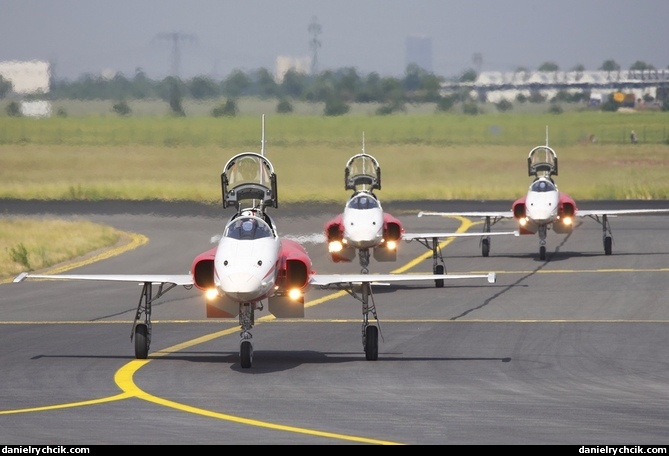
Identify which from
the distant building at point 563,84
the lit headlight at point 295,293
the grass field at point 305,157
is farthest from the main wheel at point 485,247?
the distant building at point 563,84

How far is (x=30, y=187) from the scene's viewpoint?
230ft

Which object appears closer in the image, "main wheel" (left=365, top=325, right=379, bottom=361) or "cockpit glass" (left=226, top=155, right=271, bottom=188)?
"main wheel" (left=365, top=325, right=379, bottom=361)

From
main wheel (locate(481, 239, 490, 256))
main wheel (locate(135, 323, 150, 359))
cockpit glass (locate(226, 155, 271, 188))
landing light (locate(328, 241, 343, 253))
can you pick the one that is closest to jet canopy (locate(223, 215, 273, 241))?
main wheel (locate(135, 323, 150, 359))

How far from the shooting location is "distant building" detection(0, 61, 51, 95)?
205ft

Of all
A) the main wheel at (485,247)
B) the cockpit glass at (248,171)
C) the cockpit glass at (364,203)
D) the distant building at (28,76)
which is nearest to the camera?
the cockpit glass at (248,171)

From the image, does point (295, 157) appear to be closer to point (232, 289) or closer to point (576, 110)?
point (576, 110)

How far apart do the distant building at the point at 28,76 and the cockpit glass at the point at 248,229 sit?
141 ft

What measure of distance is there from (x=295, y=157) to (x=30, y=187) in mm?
13434

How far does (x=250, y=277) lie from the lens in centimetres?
2062

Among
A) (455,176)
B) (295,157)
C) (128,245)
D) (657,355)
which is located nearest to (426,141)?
(455,176)

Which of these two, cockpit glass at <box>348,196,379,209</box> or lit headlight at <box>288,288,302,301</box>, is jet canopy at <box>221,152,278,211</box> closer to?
lit headlight at <box>288,288,302,301</box>

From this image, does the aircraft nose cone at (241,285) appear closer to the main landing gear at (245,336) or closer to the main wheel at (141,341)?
the main landing gear at (245,336)

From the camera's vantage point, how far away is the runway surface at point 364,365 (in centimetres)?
1582

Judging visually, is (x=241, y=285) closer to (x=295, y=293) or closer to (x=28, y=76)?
(x=295, y=293)
